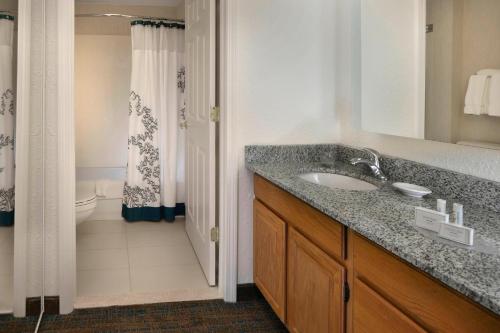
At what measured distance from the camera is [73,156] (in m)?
2.71

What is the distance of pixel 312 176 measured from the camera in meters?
2.44

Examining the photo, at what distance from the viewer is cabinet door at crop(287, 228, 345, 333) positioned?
1703 mm

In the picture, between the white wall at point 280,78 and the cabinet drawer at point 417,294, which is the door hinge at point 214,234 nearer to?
the white wall at point 280,78

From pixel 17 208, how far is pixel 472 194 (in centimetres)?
212

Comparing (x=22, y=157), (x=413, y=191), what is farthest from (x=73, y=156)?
(x=413, y=191)

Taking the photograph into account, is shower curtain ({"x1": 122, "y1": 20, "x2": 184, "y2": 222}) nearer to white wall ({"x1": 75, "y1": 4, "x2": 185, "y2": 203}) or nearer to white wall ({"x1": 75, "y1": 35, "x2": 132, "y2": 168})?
A: white wall ({"x1": 75, "y1": 4, "x2": 185, "y2": 203})

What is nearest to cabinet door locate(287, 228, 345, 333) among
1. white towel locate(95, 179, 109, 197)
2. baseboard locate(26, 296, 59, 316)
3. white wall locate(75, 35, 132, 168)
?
baseboard locate(26, 296, 59, 316)

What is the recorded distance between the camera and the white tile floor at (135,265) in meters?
2.95

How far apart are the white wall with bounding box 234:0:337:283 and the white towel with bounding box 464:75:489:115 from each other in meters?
1.19

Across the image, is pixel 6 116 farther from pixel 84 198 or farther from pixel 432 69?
pixel 432 69

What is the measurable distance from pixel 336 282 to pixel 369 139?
1.09 meters

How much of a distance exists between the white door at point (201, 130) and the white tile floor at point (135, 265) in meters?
0.12

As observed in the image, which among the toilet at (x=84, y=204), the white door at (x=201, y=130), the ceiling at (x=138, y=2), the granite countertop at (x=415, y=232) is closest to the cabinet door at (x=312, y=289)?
the granite countertop at (x=415, y=232)

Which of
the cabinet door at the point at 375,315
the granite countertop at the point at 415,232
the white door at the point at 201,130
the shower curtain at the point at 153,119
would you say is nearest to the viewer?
the granite countertop at the point at 415,232
